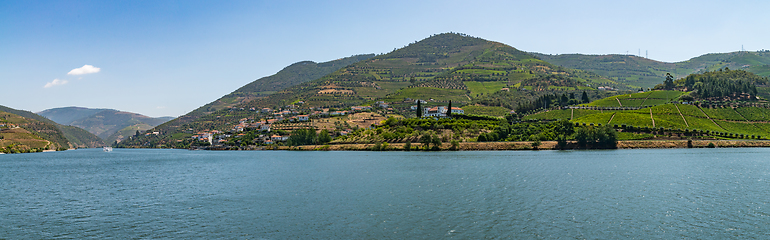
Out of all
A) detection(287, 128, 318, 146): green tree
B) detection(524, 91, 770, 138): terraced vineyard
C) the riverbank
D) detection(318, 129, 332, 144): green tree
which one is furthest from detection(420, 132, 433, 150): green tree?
detection(524, 91, 770, 138): terraced vineyard

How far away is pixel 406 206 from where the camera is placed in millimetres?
33688

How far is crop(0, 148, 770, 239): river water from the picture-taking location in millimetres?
25594

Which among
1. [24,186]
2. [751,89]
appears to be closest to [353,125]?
[24,186]

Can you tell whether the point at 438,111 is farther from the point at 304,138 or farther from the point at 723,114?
the point at 723,114

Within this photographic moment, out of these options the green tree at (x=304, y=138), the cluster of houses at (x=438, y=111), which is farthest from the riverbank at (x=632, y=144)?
the cluster of houses at (x=438, y=111)

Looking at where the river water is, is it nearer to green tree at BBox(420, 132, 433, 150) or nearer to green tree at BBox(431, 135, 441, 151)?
green tree at BBox(431, 135, 441, 151)

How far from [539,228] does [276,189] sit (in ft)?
87.7

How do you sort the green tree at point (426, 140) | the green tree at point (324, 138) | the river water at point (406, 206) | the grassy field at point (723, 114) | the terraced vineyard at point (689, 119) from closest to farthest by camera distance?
the river water at point (406, 206)
the green tree at point (426, 140)
the terraced vineyard at point (689, 119)
the grassy field at point (723, 114)
the green tree at point (324, 138)

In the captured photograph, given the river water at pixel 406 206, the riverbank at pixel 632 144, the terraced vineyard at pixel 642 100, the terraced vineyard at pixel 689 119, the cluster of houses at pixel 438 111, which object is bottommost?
the river water at pixel 406 206

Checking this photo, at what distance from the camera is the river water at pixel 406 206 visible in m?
25.6

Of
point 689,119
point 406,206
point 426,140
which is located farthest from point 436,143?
point 406,206

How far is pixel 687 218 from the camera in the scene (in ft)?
91.5

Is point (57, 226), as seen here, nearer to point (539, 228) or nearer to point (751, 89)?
point (539, 228)

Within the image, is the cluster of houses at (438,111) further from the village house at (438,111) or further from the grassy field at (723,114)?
the grassy field at (723,114)
